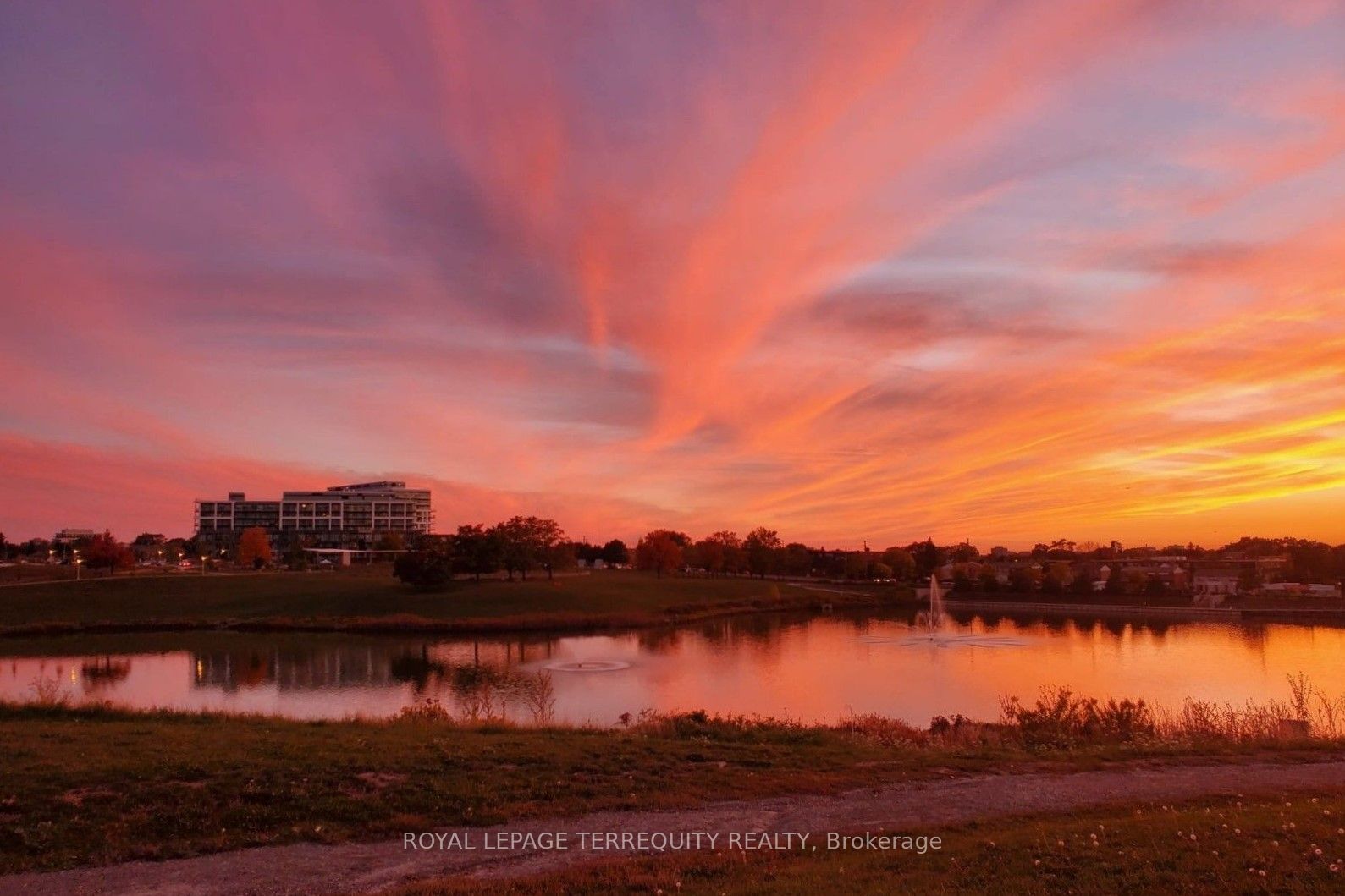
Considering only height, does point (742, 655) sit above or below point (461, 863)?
below

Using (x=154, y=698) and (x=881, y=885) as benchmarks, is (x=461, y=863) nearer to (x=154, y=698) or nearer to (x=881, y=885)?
(x=881, y=885)

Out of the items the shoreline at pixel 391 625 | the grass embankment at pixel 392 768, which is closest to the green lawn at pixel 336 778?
the grass embankment at pixel 392 768

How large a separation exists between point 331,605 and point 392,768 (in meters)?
70.5

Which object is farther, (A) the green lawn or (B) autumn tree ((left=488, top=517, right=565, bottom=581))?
(B) autumn tree ((left=488, top=517, right=565, bottom=581))

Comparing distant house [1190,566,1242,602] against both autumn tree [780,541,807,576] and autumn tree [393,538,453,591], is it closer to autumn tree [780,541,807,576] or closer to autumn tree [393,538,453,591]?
autumn tree [780,541,807,576]

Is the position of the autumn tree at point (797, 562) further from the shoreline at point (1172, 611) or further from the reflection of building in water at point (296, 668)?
the reflection of building in water at point (296, 668)

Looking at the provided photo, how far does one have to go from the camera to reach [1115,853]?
31.9ft

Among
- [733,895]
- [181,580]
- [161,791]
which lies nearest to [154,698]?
[161,791]

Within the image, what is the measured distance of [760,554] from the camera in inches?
6304

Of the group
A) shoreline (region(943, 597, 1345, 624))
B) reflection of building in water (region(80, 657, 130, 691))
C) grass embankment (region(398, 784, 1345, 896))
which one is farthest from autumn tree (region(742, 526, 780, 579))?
grass embankment (region(398, 784, 1345, 896))

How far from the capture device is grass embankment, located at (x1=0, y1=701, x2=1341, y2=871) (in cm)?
1242

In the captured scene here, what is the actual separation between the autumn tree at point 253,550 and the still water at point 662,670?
65.9 meters

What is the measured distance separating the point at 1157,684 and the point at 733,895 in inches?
1689

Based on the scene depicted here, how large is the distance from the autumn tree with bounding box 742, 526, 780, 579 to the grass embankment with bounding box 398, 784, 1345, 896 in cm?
14929
